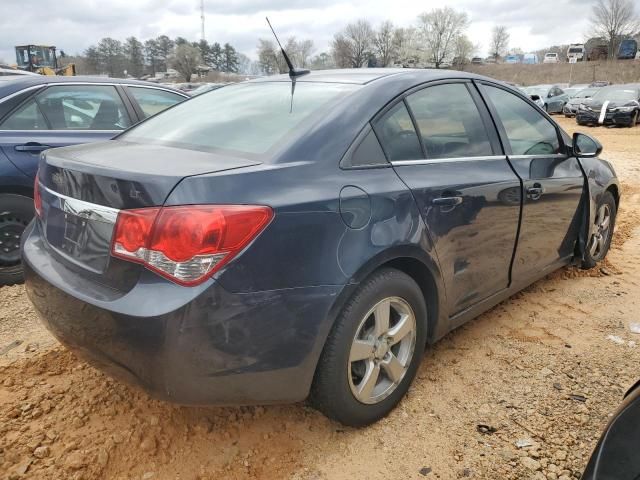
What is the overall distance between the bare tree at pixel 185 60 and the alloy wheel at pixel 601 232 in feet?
209

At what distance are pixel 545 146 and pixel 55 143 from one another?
375 cm

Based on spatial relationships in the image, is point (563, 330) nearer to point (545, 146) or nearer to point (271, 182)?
point (545, 146)

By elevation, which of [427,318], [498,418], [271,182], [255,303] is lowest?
[498,418]

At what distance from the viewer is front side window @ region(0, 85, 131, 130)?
13.4 ft

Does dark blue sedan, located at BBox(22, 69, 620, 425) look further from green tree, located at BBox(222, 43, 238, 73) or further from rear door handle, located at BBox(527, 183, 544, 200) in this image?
green tree, located at BBox(222, 43, 238, 73)

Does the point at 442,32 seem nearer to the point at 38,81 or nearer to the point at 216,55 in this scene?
the point at 216,55

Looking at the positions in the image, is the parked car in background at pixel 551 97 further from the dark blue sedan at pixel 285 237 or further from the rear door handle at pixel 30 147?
the rear door handle at pixel 30 147

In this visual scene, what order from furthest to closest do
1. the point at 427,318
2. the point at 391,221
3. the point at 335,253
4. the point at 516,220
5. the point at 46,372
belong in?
the point at 516,220
the point at 46,372
the point at 427,318
the point at 391,221
the point at 335,253

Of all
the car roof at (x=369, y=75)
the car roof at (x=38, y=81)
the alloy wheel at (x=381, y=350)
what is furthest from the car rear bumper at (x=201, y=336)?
the car roof at (x=38, y=81)

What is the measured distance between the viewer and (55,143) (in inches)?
161

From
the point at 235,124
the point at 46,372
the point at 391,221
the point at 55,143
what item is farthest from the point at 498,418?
the point at 55,143

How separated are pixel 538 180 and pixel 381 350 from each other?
165 cm

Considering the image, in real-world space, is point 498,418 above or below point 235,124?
below

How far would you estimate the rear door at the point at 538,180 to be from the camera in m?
3.10
